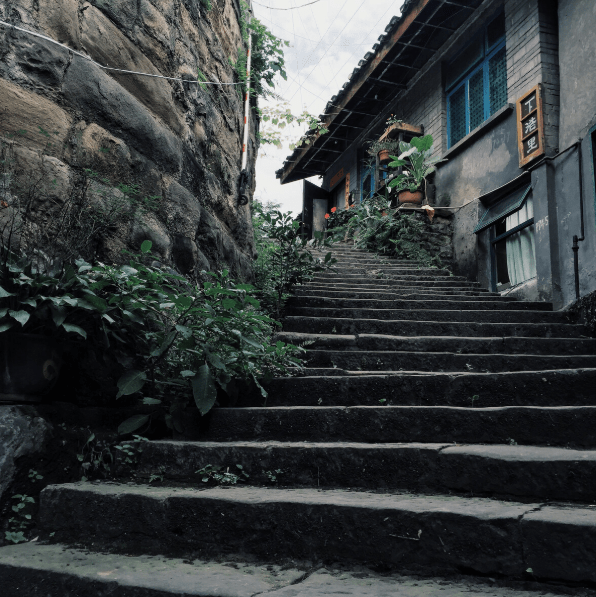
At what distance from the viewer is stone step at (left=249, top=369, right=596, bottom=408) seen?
270cm

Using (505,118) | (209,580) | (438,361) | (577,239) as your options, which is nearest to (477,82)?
(505,118)

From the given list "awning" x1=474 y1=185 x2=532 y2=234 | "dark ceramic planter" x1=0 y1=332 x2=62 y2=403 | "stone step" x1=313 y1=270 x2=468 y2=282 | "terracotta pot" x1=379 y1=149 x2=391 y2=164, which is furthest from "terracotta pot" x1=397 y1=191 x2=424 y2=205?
"dark ceramic planter" x1=0 y1=332 x2=62 y2=403

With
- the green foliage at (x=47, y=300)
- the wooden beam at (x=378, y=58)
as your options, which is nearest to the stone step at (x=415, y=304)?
the green foliage at (x=47, y=300)

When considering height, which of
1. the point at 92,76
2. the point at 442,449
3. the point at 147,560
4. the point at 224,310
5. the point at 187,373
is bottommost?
the point at 147,560

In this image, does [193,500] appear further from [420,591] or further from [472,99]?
[472,99]

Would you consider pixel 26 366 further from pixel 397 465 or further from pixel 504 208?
pixel 504 208

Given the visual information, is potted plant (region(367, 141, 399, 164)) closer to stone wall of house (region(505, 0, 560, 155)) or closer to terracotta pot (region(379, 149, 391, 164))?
terracotta pot (region(379, 149, 391, 164))

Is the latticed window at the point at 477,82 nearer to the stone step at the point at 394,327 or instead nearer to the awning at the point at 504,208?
the awning at the point at 504,208

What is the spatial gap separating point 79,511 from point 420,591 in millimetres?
1296

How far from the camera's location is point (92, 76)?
279 centimetres

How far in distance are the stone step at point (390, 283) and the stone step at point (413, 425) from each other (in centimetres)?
350

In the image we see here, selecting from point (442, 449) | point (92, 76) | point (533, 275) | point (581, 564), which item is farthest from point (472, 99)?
point (581, 564)

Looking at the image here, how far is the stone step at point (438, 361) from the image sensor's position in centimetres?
342

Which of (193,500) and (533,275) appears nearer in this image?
(193,500)
